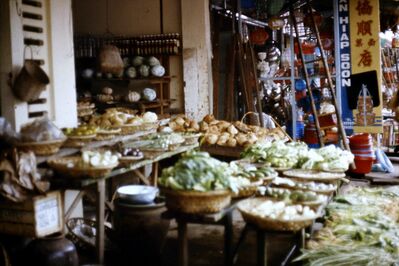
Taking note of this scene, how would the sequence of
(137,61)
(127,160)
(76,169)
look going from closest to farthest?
(76,169) → (127,160) → (137,61)

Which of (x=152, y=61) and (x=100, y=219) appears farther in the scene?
(x=152, y=61)

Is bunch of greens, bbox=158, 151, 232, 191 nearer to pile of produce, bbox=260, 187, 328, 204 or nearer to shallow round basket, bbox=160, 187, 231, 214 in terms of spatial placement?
shallow round basket, bbox=160, 187, 231, 214

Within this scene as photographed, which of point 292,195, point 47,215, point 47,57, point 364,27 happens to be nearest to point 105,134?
point 47,57

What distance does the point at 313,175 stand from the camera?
5629 millimetres

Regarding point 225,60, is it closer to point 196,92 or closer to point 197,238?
point 196,92

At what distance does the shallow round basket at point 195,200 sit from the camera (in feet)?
12.5

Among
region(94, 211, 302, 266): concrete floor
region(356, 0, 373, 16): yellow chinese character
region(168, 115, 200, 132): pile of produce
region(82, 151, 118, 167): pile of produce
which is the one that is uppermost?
region(356, 0, 373, 16): yellow chinese character

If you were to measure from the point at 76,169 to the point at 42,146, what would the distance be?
1.44ft

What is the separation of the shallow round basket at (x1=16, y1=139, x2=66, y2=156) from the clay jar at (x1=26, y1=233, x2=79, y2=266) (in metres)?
0.80

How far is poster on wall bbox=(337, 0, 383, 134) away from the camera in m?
8.94

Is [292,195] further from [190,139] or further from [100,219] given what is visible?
[190,139]

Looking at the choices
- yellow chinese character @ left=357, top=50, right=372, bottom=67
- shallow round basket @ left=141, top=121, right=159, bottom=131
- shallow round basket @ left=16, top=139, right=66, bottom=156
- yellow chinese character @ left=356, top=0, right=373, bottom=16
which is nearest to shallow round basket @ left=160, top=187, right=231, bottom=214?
shallow round basket @ left=16, top=139, right=66, bottom=156

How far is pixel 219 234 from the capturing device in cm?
623

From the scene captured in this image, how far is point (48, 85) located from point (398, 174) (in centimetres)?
721
